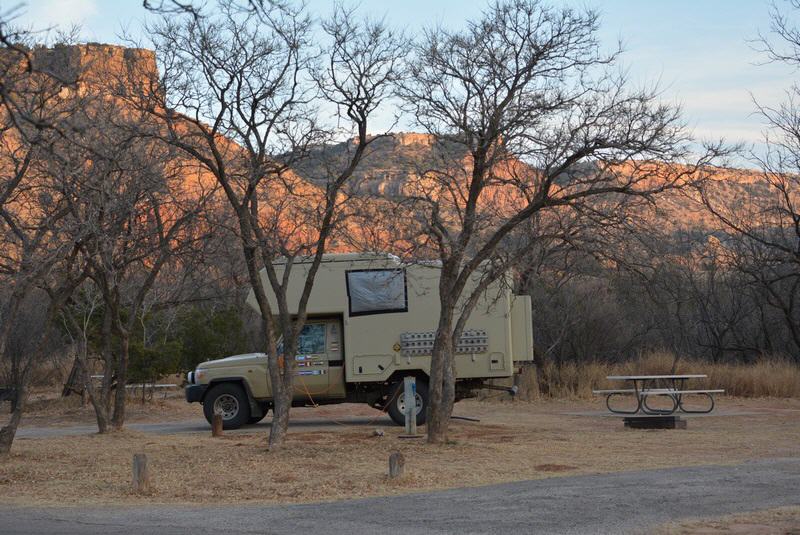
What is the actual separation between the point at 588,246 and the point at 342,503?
660cm

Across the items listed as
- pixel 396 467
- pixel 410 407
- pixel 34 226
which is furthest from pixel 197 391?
pixel 396 467

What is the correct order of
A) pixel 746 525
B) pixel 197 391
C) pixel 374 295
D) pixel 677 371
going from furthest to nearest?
pixel 677 371 → pixel 197 391 → pixel 374 295 → pixel 746 525

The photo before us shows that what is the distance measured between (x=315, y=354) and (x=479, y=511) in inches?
440

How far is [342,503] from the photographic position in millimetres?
10656

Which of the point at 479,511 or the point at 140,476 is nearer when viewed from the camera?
the point at 479,511

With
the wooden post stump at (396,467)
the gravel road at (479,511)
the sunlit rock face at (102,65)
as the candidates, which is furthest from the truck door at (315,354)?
the gravel road at (479,511)

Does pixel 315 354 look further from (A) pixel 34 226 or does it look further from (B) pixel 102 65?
(B) pixel 102 65

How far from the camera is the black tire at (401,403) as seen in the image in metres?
20.4

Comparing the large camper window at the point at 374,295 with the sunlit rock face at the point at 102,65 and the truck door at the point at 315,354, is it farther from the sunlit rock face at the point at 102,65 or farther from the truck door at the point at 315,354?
the sunlit rock face at the point at 102,65

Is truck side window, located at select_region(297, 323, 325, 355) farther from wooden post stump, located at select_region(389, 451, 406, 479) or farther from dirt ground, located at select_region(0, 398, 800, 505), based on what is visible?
wooden post stump, located at select_region(389, 451, 406, 479)

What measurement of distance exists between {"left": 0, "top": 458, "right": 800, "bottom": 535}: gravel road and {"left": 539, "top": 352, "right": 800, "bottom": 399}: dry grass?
16002 mm

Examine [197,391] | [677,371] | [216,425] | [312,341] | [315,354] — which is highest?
[312,341]

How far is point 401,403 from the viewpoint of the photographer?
2067cm

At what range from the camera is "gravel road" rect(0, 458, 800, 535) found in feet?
30.0
